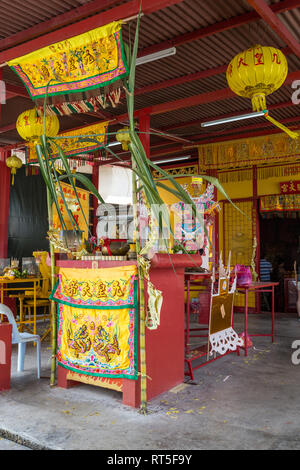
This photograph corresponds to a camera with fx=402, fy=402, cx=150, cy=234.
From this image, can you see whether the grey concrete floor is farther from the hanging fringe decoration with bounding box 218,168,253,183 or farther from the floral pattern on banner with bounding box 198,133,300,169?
the hanging fringe decoration with bounding box 218,168,253,183

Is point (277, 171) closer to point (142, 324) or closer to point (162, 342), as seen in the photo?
point (162, 342)

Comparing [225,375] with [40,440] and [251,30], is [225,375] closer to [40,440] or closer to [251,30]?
[40,440]

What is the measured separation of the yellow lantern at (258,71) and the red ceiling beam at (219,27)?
687 millimetres

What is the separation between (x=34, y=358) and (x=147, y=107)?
4073 millimetres

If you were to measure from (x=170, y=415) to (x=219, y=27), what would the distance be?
3.89m

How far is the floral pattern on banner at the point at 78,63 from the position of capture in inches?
144

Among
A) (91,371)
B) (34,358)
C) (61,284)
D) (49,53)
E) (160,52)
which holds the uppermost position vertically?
(160,52)

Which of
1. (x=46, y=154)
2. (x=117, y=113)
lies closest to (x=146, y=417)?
(x=46, y=154)

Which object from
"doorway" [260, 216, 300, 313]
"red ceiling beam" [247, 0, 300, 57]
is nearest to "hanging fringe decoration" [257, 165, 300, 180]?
"doorway" [260, 216, 300, 313]

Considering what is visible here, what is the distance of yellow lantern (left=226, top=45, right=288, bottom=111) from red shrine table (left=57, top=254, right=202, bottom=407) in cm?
163

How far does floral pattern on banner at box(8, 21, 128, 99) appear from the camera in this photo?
3668mm

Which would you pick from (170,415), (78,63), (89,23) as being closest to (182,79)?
(89,23)

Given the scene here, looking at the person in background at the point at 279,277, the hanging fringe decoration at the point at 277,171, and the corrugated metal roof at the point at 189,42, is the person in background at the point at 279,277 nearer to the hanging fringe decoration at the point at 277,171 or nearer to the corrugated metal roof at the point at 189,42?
the hanging fringe decoration at the point at 277,171

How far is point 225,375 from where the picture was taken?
12.4 ft
